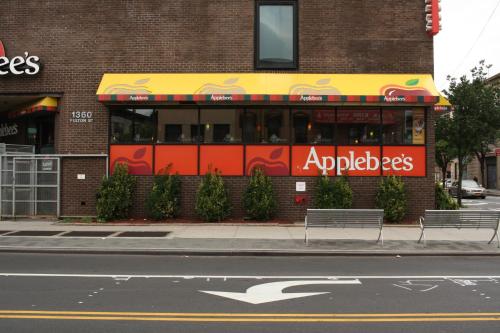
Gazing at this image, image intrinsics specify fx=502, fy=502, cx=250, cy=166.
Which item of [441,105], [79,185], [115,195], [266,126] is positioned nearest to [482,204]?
[441,105]

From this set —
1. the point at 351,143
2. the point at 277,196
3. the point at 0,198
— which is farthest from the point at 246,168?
the point at 0,198

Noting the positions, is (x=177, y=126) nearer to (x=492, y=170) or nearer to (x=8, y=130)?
(x=8, y=130)

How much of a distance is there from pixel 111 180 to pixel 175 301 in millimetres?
10060

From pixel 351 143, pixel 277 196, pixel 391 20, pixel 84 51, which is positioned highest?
pixel 391 20

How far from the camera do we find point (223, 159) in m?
16.6

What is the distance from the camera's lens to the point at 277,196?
16.5 metres

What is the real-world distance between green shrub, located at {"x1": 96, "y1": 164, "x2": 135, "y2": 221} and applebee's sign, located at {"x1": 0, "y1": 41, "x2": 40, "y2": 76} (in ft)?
14.4

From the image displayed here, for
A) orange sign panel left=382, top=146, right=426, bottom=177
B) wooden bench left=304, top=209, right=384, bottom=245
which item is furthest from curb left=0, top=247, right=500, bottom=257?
orange sign panel left=382, top=146, right=426, bottom=177

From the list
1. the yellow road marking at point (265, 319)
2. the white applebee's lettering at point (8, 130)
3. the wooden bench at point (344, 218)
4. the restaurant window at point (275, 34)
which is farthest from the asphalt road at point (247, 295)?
the white applebee's lettering at point (8, 130)

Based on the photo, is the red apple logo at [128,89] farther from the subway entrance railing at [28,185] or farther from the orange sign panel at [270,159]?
the orange sign panel at [270,159]

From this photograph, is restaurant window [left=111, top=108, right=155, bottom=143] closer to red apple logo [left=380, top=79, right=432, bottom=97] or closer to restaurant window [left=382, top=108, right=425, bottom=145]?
red apple logo [left=380, top=79, right=432, bottom=97]

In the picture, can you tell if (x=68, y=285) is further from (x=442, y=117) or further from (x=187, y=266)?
(x=442, y=117)

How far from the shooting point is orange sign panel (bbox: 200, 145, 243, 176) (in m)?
16.5

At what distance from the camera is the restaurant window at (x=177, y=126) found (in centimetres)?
1667
